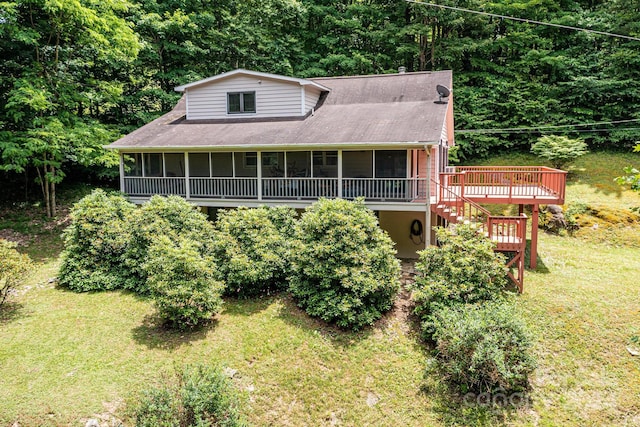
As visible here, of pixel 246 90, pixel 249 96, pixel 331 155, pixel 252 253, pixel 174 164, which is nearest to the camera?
pixel 252 253

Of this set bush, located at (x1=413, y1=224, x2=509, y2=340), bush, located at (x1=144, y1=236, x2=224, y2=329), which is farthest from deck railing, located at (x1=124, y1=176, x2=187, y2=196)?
bush, located at (x1=413, y1=224, x2=509, y2=340)

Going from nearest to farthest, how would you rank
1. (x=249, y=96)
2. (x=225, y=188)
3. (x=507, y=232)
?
(x=507, y=232) → (x=225, y=188) → (x=249, y=96)

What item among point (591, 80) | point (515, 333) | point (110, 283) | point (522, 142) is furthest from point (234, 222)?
point (591, 80)

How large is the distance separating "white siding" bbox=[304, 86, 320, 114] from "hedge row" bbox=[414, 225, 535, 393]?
29.2ft

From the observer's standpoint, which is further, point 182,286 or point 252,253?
point 252,253

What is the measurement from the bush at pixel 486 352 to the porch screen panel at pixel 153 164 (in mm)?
14118

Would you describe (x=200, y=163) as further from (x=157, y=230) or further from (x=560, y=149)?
(x=560, y=149)

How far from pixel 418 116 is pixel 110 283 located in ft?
36.6


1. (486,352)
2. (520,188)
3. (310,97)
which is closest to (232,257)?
(486,352)

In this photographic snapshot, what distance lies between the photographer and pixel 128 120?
78.7ft

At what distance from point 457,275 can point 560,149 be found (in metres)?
14.4

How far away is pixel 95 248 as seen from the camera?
11.9 metres

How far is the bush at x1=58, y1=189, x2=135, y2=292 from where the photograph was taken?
11.6 m

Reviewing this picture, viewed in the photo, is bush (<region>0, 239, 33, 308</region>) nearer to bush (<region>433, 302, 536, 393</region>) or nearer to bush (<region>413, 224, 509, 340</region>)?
bush (<region>413, 224, 509, 340</region>)
